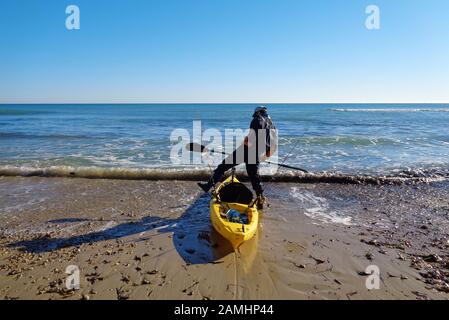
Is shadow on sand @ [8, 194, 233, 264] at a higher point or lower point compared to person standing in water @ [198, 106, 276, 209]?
lower

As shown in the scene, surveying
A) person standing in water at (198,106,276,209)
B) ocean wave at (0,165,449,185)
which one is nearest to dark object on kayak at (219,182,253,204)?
person standing in water at (198,106,276,209)

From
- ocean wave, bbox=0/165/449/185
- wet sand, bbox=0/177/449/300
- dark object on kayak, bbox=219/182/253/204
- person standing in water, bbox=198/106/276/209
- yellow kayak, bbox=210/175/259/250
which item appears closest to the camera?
wet sand, bbox=0/177/449/300

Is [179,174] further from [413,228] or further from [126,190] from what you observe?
[413,228]

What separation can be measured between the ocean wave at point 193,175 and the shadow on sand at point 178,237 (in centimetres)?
438

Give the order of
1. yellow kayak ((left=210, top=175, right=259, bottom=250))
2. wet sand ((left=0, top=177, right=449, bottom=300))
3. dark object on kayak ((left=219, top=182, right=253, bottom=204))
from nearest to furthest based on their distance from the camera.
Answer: wet sand ((left=0, top=177, right=449, bottom=300)) < yellow kayak ((left=210, top=175, right=259, bottom=250)) < dark object on kayak ((left=219, top=182, right=253, bottom=204))

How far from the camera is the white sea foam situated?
7531 mm

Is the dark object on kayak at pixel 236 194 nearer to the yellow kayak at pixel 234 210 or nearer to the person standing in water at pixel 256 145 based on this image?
the yellow kayak at pixel 234 210

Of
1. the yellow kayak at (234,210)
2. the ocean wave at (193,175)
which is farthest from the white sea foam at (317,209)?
the yellow kayak at (234,210)

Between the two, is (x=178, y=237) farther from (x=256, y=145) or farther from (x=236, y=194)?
(x=256, y=145)

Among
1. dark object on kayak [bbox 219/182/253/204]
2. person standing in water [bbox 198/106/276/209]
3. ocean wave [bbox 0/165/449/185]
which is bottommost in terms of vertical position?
ocean wave [bbox 0/165/449/185]

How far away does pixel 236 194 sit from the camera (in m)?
7.04

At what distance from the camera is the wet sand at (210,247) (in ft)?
14.9

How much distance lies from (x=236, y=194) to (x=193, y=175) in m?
5.21

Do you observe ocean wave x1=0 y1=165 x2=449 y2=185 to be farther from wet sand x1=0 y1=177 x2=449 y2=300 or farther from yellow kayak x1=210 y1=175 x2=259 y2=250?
yellow kayak x1=210 y1=175 x2=259 y2=250
